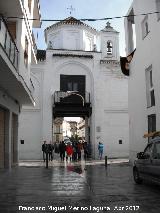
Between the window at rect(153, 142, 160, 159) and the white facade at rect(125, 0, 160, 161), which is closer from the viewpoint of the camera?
the window at rect(153, 142, 160, 159)

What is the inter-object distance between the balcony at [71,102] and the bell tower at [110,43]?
5.12m

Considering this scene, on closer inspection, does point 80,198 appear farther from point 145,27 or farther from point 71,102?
point 71,102

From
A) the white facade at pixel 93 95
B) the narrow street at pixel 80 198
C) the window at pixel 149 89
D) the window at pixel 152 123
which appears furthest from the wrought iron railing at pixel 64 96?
the narrow street at pixel 80 198

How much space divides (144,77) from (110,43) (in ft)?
47.8

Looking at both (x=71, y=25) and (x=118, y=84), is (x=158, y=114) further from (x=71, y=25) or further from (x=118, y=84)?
(x=71, y=25)

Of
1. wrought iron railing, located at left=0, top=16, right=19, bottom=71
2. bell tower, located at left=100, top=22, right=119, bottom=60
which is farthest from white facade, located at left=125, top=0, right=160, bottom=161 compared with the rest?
bell tower, located at left=100, top=22, right=119, bottom=60

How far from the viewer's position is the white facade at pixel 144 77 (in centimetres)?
1622

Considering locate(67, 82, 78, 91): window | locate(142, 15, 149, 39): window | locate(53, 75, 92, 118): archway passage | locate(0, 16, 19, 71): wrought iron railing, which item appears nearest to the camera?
locate(0, 16, 19, 71): wrought iron railing

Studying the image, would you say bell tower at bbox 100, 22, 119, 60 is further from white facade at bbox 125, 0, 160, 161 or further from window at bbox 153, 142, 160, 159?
Result: window at bbox 153, 142, 160, 159

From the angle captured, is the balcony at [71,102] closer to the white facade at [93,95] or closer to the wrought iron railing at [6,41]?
the white facade at [93,95]

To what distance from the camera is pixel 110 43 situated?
105ft

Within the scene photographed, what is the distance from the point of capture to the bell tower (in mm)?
31375

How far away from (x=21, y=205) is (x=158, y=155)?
4.21 meters

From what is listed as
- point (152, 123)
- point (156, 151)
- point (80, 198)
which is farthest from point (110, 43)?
point (80, 198)
